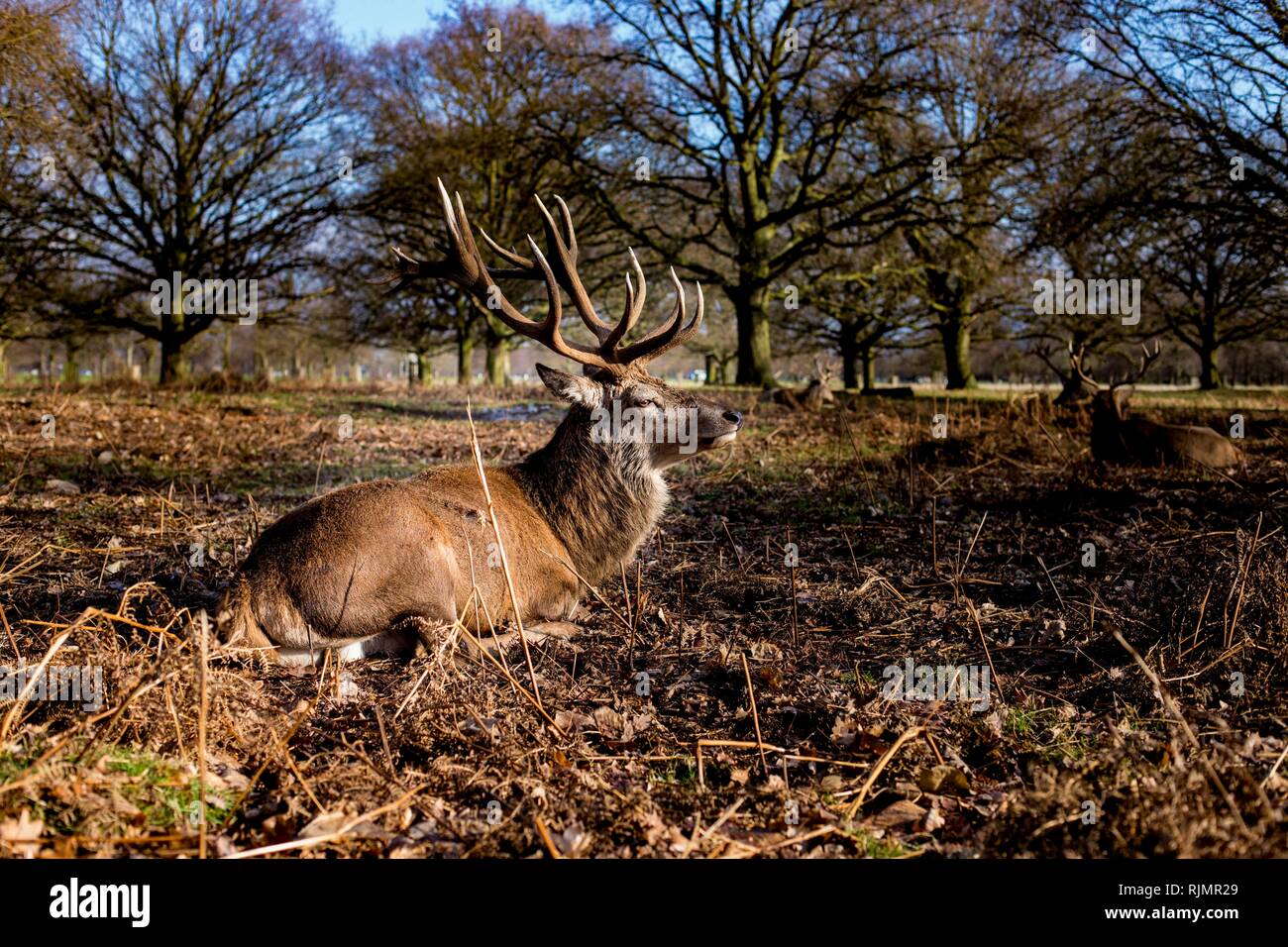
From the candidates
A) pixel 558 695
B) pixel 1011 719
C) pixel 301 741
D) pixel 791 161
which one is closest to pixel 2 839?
pixel 301 741

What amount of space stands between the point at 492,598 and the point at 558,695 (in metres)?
0.95

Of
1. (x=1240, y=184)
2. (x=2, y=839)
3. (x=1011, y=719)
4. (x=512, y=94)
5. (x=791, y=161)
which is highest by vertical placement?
(x=512, y=94)

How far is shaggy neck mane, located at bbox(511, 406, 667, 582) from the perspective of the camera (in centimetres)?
535

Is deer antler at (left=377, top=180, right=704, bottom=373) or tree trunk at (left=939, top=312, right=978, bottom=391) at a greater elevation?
tree trunk at (left=939, top=312, right=978, bottom=391)

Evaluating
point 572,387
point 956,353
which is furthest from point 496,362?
point 572,387

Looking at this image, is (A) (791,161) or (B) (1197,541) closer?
(B) (1197,541)

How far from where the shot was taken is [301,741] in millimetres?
3334

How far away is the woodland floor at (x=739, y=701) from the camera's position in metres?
2.55

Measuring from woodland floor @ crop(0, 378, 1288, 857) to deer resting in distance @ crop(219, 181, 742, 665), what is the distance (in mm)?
279

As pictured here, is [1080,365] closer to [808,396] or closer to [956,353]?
[808,396]

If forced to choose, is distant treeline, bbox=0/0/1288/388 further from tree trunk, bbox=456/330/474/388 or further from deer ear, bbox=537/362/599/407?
deer ear, bbox=537/362/599/407

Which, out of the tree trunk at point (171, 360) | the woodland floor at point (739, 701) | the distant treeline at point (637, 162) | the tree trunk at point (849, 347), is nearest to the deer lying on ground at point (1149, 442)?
the woodland floor at point (739, 701)

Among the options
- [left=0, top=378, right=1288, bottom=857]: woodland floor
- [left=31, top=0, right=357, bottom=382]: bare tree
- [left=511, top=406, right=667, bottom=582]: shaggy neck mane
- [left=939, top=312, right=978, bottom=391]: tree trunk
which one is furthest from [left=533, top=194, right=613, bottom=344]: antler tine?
[left=939, top=312, right=978, bottom=391]: tree trunk
